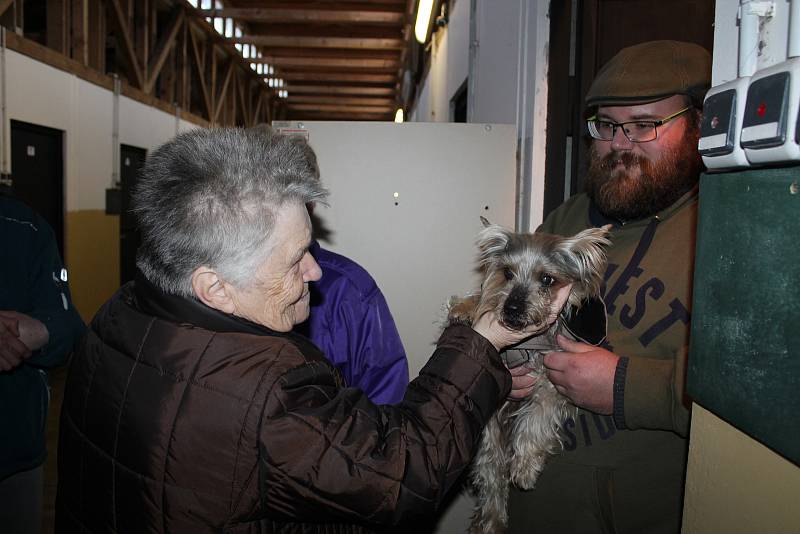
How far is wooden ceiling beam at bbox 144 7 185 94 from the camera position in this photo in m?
9.48

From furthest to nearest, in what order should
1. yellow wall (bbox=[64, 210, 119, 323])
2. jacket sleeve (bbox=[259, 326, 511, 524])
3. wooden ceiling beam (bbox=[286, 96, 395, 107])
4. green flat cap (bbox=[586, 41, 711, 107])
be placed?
1. wooden ceiling beam (bbox=[286, 96, 395, 107])
2. yellow wall (bbox=[64, 210, 119, 323])
3. green flat cap (bbox=[586, 41, 711, 107])
4. jacket sleeve (bbox=[259, 326, 511, 524])

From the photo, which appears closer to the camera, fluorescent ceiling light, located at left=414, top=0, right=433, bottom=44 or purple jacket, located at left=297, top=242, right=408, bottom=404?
purple jacket, located at left=297, top=242, right=408, bottom=404

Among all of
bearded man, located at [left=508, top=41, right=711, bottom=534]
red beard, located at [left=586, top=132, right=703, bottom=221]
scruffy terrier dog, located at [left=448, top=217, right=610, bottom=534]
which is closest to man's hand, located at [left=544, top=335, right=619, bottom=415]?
bearded man, located at [left=508, top=41, right=711, bottom=534]

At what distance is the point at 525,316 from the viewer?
1.68 m

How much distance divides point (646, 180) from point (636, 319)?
0.41 meters

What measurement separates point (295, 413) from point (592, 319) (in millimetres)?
1053

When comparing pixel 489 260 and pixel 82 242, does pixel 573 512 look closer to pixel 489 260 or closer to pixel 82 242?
pixel 489 260

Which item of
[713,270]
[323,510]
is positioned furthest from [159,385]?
[713,270]

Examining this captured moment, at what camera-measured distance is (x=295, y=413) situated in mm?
983

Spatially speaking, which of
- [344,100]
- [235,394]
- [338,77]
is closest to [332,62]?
[338,77]

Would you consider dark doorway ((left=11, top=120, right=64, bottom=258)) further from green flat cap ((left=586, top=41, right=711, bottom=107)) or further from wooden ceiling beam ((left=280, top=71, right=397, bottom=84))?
wooden ceiling beam ((left=280, top=71, right=397, bottom=84))

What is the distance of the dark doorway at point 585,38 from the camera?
238 centimetres

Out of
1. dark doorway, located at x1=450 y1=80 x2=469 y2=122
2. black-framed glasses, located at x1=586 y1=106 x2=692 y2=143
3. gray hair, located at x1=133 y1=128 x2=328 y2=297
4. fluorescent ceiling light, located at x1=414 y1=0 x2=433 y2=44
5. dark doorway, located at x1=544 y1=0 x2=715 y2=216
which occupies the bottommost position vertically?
gray hair, located at x1=133 y1=128 x2=328 y2=297

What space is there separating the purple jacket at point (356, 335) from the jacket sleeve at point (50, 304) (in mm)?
1172
